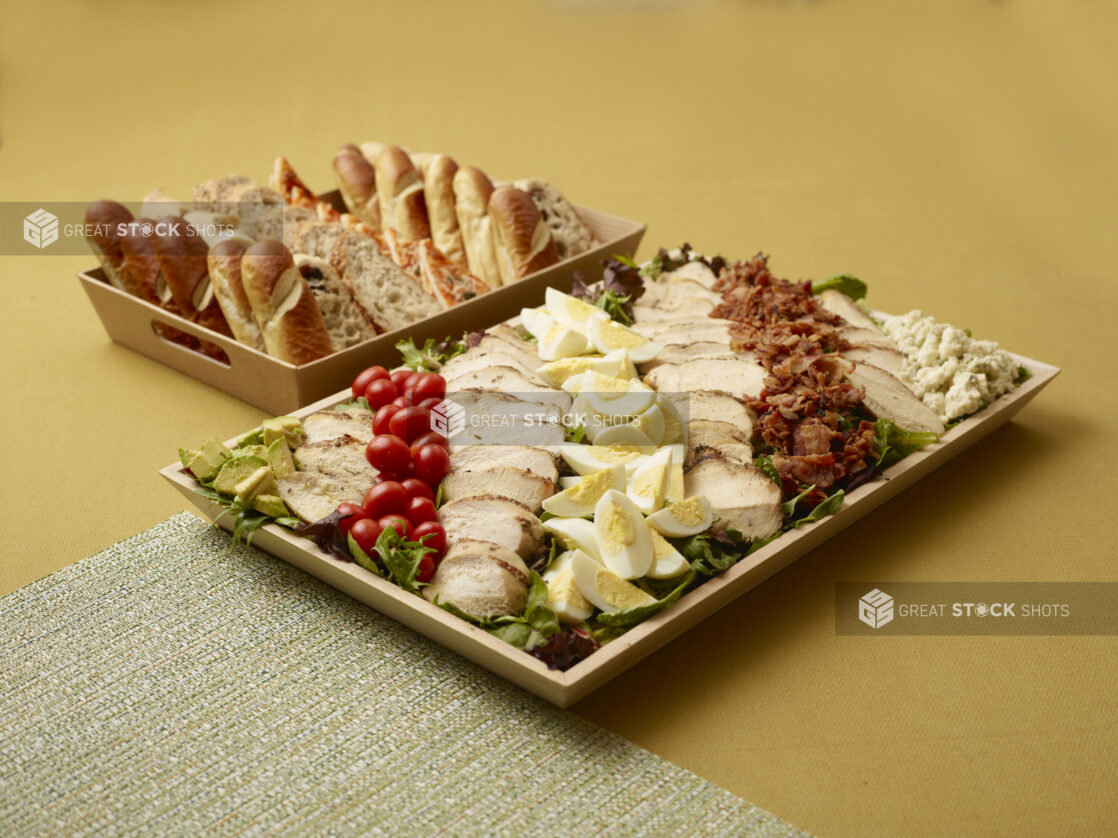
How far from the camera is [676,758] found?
Result: 2.76m

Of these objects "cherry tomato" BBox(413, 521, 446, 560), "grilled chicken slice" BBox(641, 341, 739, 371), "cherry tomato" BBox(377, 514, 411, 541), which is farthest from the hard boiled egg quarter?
"grilled chicken slice" BBox(641, 341, 739, 371)

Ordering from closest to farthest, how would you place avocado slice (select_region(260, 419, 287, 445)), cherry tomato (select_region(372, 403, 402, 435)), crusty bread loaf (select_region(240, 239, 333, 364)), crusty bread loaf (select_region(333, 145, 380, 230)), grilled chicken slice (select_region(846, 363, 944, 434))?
1. avocado slice (select_region(260, 419, 287, 445))
2. cherry tomato (select_region(372, 403, 402, 435))
3. grilled chicken slice (select_region(846, 363, 944, 434))
4. crusty bread loaf (select_region(240, 239, 333, 364))
5. crusty bread loaf (select_region(333, 145, 380, 230))

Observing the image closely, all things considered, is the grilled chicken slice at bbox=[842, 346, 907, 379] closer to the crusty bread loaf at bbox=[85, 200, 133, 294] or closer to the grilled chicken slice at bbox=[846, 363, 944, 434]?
the grilled chicken slice at bbox=[846, 363, 944, 434]

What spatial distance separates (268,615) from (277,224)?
2.43 meters

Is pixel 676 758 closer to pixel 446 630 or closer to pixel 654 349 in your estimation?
pixel 446 630

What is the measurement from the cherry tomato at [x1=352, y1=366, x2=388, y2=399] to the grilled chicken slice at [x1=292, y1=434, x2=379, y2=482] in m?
0.37

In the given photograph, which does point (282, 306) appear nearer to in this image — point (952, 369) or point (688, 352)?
point (688, 352)

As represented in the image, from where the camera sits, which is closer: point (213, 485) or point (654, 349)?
point (213, 485)

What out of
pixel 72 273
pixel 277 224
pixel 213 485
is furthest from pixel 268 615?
pixel 72 273

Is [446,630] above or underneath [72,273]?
underneath

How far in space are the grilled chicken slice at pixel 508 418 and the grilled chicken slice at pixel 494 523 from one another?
1.15 feet

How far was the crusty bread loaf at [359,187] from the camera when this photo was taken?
5496 mm

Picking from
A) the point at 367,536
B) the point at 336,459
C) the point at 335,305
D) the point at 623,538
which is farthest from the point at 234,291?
the point at 623,538

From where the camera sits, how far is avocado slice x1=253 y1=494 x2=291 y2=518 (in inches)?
126
